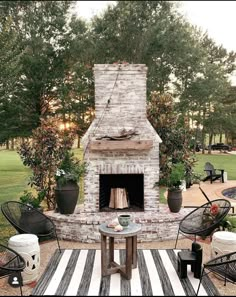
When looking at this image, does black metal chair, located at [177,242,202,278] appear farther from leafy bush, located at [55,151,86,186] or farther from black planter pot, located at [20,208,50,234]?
leafy bush, located at [55,151,86,186]

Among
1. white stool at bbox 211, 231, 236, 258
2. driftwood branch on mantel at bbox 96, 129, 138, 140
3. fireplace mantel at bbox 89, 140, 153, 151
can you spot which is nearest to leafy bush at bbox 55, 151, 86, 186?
fireplace mantel at bbox 89, 140, 153, 151

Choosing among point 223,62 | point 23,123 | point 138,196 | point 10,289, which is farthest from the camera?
point 223,62

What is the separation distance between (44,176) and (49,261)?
3043mm

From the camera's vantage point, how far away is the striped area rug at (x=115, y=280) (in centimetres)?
466

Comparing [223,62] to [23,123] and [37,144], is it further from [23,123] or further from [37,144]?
[37,144]

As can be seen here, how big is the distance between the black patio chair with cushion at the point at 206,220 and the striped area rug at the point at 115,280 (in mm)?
725

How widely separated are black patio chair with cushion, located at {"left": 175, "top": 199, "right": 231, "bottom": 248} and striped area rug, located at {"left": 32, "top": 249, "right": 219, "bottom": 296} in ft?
2.38

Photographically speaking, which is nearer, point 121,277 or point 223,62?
point 121,277

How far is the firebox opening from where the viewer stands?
26.7 ft

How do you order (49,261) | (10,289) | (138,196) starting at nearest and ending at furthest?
(10,289) < (49,261) < (138,196)

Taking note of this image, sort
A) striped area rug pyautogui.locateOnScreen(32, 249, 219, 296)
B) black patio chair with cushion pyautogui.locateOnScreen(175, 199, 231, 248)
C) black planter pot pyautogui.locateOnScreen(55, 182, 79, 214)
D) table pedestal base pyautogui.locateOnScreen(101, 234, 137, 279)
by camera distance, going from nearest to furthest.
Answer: striped area rug pyautogui.locateOnScreen(32, 249, 219, 296), table pedestal base pyautogui.locateOnScreen(101, 234, 137, 279), black patio chair with cushion pyautogui.locateOnScreen(175, 199, 231, 248), black planter pot pyautogui.locateOnScreen(55, 182, 79, 214)

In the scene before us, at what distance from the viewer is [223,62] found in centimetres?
3033

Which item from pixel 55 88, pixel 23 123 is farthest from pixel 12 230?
pixel 55 88

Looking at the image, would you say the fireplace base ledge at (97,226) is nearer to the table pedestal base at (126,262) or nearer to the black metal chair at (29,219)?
the black metal chair at (29,219)
